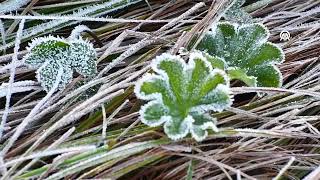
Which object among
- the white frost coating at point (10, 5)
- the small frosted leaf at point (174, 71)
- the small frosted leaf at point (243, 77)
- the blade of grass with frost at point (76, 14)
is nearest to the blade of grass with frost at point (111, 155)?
the small frosted leaf at point (174, 71)

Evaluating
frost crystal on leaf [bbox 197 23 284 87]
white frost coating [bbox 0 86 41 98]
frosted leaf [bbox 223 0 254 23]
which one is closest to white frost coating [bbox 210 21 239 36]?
frost crystal on leaf [bbox 197 23 284 87]

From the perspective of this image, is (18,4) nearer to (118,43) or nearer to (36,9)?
(36,9)

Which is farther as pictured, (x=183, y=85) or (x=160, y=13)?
(x=160, y=13)

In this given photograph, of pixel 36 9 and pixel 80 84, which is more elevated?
pixel 36 9

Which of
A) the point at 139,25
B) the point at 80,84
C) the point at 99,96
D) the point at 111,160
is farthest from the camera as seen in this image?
the point at 139,25

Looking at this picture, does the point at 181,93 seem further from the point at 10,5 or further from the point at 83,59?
the point at 10,5

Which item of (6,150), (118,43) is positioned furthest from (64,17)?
(6,150)

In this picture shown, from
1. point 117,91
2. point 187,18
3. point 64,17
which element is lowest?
point 117,91

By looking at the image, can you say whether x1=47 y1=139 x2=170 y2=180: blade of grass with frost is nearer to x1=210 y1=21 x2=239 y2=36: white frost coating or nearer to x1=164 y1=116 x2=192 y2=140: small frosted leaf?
x1=164 y1=116 x2=192 y2=140: small frosted leaf

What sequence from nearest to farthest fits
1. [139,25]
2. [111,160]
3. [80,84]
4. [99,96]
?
1. [111,160]
2. [99,96]
3. [80,84]
4. [139,25]
